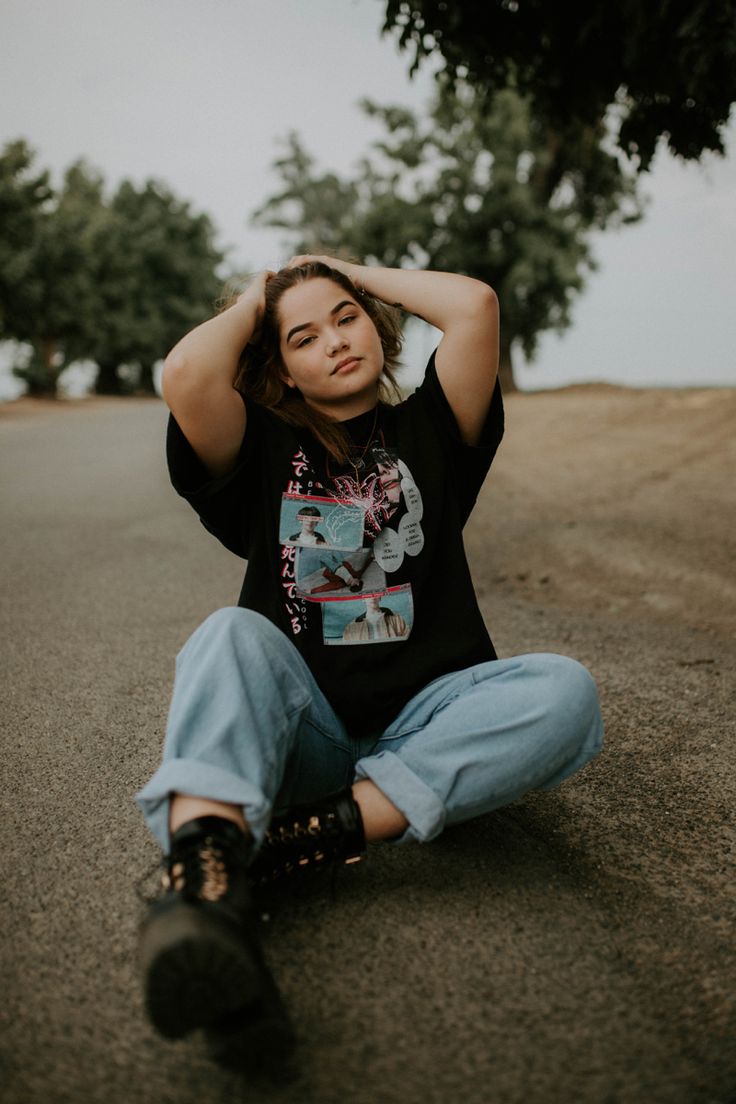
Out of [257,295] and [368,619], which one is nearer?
[368,619]

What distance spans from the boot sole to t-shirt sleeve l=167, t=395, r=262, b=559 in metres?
1.00

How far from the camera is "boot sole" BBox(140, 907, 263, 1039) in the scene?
1.17m

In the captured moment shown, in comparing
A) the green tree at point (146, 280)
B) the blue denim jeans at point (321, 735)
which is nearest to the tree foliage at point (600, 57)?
the blue denim jeans at point (321, 735)

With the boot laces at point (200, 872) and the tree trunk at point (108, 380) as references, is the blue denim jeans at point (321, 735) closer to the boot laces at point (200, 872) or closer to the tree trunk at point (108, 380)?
the boot laces at point (200, 872)

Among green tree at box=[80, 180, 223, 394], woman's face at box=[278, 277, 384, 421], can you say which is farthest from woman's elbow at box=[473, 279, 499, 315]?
green tree at box=[80, 180, 223, 394]

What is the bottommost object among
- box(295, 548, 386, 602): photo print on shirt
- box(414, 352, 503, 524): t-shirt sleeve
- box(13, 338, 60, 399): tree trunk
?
box(13, 338, 60, 399): tree trunk

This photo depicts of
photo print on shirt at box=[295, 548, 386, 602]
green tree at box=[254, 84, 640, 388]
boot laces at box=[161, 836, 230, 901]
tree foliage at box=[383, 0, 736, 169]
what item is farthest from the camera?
green tree at box=[254, 84, 640, 388]

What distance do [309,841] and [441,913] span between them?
1.05 ft

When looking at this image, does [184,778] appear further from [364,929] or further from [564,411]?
[564,411]

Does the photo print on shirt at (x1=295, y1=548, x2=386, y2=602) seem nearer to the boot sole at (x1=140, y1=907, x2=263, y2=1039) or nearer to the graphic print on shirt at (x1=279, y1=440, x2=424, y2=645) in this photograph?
the graphic print on shirt at (x1=279, y1=440, x2=424, y2=645)

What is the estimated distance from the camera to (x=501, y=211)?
17.6m

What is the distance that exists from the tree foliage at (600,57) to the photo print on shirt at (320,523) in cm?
331

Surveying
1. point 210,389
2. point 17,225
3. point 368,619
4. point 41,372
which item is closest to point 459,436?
point 368,619

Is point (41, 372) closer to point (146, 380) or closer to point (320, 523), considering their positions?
point (146, 380)
